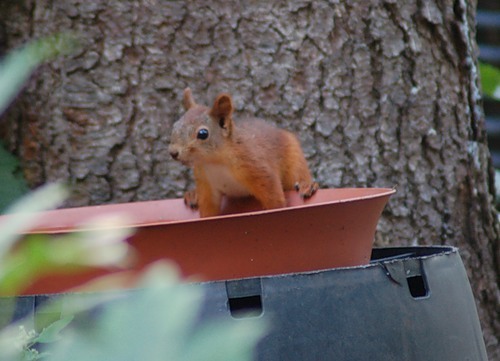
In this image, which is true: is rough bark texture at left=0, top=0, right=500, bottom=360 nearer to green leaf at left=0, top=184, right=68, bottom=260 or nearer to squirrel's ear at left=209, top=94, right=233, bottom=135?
squirrel's ear at left=209, top=94, right=233, bottom=135

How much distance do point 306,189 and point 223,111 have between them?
18 centimetres

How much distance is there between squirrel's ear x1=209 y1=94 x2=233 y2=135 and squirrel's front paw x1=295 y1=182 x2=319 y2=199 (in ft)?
0.47

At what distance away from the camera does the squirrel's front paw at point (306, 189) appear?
133 centimetres

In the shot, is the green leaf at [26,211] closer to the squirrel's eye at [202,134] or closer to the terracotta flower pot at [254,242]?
the terracotta flower pot at [254,242]

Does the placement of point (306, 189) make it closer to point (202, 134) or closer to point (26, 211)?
point (202, 134)

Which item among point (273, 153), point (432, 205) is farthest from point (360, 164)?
point (273, 153)

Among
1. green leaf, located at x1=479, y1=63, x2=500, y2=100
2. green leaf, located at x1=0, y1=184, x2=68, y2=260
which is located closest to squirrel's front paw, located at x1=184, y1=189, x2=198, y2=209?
green leaf, located at x1=0, y1=184, x2=68, y2=260

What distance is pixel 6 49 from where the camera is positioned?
6.57 ft

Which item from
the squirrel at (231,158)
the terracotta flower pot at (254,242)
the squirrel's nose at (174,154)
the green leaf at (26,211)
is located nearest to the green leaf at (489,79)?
the squirrel at (231,158)

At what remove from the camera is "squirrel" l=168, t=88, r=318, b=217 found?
51.6 inches

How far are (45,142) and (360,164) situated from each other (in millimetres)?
703

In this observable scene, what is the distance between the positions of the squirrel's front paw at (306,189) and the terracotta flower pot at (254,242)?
0.92 feet

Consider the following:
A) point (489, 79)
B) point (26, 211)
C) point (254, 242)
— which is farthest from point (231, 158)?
point (489, 79)

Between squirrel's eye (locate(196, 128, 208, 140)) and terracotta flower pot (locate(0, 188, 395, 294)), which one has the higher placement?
squirrel's eye (locate(196, 128, 208, 140))
